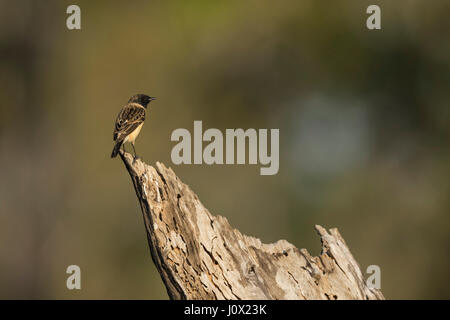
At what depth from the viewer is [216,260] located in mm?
4066

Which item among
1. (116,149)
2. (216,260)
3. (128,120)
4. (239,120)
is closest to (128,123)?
(128,120)

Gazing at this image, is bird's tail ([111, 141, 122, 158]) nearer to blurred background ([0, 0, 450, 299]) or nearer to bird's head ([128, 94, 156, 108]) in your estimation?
bird's head ([128, 94, 156, 108])

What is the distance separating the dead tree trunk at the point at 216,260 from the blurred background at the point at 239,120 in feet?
17.5

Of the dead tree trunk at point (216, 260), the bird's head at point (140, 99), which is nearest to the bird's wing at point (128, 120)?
the bird's head at point (140, 99)

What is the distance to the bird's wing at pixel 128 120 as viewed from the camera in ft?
17.9

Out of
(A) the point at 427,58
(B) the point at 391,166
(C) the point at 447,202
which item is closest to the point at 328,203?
(B) the point at 391,166

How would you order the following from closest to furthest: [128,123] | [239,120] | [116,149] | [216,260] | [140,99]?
[216,260]
[116,149]
[128,123]
[140,99]
[239,120]

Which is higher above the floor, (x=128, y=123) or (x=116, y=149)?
(x=128, y=123)

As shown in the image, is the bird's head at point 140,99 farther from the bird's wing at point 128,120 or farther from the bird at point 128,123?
the bird's wing at point 128,120

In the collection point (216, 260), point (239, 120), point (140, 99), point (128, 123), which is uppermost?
point (140, 99)

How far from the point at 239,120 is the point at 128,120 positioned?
205 inches

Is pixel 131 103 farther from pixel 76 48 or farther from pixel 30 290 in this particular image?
Answer: pixel 76 48

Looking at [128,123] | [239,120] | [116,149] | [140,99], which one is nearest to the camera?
[116,149]

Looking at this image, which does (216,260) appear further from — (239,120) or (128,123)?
(239,120)
